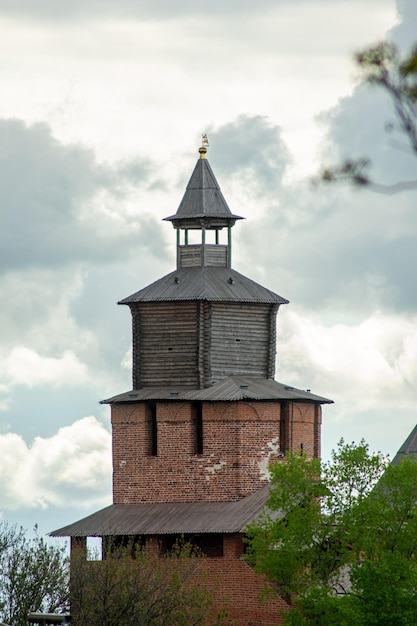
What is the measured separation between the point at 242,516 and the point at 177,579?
2652 mm

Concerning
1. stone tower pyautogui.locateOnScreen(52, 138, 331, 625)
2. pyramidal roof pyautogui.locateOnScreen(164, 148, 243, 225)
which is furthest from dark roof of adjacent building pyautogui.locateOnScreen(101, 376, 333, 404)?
pyramidal roof pyautogui.locateOnScreen(164, 148, 243, 225)

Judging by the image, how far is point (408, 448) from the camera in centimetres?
5141

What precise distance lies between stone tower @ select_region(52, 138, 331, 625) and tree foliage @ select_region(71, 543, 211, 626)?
0.87 m

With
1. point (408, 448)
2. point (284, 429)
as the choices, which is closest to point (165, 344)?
point (284, 429)

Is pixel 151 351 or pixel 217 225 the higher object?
pixel 217 225

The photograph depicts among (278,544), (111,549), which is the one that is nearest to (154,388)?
(111,549)

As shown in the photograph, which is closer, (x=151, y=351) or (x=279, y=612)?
(x=279, y=612)

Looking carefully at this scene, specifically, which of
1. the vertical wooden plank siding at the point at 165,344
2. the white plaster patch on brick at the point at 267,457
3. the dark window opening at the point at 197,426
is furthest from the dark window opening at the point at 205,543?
the vertical wooden plank siding at the point at 165,344

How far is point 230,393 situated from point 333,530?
7.20 m

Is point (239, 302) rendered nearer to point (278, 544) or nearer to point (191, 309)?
point (191, 309)

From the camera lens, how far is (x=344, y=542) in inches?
1688

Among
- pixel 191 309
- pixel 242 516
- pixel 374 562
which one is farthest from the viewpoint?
pixel 191 309

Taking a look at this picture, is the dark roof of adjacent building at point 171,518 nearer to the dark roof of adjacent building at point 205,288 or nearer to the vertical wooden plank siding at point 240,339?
the vertical wooden plank siding at point 240,339

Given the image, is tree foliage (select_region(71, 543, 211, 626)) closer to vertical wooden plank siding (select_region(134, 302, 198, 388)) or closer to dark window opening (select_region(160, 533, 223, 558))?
dark window opening (select_region(160, 533, 223, 558))
